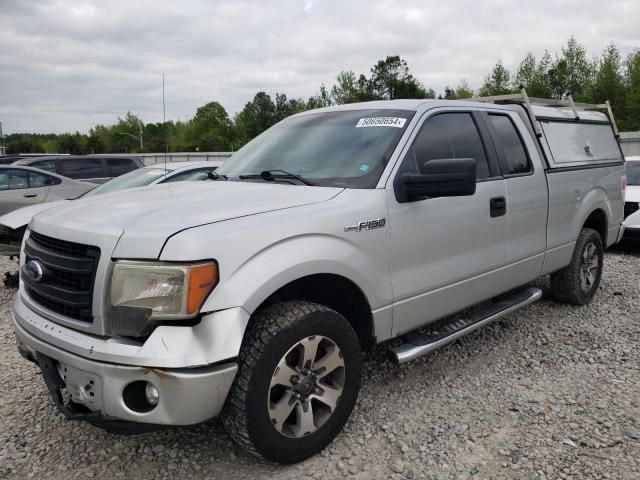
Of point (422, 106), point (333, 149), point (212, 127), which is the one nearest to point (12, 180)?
point (333, 149)

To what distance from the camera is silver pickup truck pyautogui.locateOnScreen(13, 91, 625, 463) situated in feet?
7.16

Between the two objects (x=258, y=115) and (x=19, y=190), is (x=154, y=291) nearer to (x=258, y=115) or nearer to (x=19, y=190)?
(x=19, y=190)

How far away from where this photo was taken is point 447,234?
3.25m

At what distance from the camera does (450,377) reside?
12.0 feet

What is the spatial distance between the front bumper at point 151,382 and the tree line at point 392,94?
26304 millimetres

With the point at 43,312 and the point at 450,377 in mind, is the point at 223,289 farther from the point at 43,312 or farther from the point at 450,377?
the point at 450,377

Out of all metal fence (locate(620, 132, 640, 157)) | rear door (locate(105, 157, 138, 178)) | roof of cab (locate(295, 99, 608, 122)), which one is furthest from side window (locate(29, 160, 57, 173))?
metal fence (locate(620, 132, 640, 157))

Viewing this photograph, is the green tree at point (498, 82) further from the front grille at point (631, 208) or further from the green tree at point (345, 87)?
the front grille at point (631, 208)

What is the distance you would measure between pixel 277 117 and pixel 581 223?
49370 mm

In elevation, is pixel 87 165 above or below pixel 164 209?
above

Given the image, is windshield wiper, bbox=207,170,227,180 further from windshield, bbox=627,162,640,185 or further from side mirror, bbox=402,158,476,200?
windshield, bbox=627,162,640,185

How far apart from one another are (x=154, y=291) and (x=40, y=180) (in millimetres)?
8281

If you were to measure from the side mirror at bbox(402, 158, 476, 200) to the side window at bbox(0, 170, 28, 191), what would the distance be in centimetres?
828

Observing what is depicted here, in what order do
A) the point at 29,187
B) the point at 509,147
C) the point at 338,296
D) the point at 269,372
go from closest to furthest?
the point at 269,372
the point at 338,296
the point at 509,147
the point at 29,187
